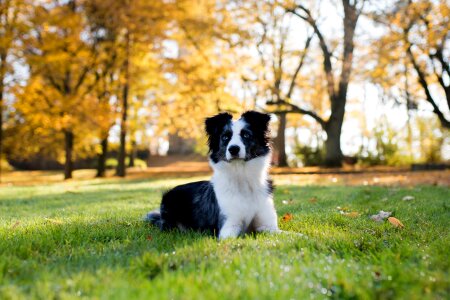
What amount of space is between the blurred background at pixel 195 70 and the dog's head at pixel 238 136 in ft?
48.9

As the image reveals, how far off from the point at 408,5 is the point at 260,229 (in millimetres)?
17363

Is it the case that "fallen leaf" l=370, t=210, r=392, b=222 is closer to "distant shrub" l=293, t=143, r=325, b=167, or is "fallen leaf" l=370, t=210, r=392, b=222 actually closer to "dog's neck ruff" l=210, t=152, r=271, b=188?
"dog's neck ruff" l=210, t=152, r=271, b=188

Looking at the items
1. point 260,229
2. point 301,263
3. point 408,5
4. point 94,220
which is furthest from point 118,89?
point 301,263

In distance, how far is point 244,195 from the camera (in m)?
4.85

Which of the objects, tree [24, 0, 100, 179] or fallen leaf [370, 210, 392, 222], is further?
tree [24, 0, 100, 179]

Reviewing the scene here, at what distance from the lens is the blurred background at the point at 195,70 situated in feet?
65.2

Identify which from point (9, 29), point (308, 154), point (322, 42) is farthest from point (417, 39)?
point (9, 29)

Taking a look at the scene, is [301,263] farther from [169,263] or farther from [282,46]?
[282,46]

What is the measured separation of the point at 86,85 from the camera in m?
24.6

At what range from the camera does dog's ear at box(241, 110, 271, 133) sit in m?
5.09

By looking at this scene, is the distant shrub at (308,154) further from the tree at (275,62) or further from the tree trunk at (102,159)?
the tree trunk at (102,159)

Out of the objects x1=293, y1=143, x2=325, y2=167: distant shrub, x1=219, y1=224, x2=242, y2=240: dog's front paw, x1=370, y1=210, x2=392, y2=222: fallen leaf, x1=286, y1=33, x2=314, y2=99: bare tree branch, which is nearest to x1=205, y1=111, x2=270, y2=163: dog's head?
x1=219, y1=224, x2=242, y2=240: dog's front paw

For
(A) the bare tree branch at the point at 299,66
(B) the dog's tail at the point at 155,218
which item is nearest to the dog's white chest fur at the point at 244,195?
(B) the dog's tail at the point at 155,218

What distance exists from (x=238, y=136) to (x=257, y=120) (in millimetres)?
442
